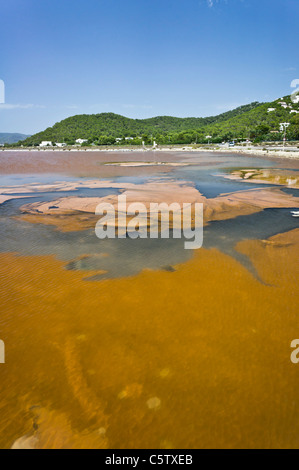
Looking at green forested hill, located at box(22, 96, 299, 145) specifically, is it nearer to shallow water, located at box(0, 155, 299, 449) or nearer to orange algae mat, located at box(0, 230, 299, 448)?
shallow water, located at box(0, 155, 299, 449)

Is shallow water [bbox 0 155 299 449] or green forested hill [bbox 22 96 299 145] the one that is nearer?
shallow water [bbox 0 155 299 449]

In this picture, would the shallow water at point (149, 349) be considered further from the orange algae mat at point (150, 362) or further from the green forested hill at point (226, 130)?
the green forested hill at point (226, 130)

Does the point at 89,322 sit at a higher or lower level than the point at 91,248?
lower

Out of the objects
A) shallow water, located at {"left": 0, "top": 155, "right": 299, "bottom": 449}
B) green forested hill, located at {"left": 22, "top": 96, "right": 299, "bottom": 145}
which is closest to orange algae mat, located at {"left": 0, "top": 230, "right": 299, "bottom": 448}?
shallow water, located at {"left": 0, "top": 155, "right": 299, "bottom": 449}

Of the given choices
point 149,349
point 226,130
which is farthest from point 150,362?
point 226,130

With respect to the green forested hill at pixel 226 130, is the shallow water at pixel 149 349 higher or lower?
lower

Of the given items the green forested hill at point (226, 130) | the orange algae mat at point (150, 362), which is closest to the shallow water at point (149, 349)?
the orange algae mat at point (150, 362)
